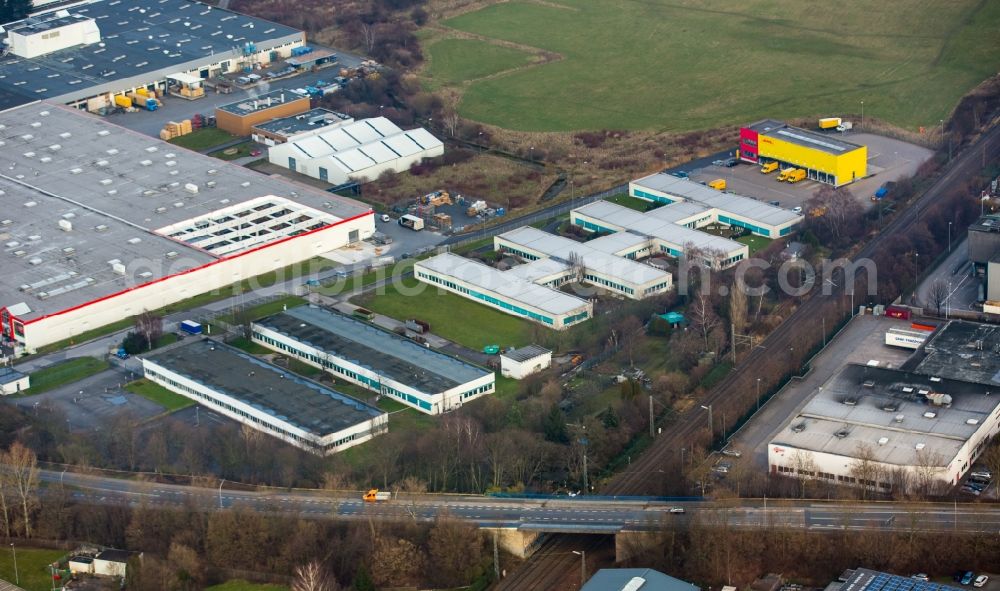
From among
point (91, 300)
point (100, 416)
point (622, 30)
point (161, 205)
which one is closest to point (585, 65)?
point (622, 30)

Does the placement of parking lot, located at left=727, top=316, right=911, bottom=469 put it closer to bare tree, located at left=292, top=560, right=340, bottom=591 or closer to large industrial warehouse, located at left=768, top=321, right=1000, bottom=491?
large industrial warehouse, located at left=768, top=321, right=1000, bottom=491

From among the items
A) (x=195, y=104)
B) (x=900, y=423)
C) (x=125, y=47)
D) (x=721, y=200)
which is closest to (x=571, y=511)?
(x=900, y=423)

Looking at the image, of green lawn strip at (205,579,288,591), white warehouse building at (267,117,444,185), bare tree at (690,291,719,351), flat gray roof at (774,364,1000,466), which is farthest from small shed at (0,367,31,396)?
flat gray roof at (774,364,1000,466)

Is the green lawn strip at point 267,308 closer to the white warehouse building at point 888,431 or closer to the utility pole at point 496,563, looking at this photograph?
the utility pole at point 496,563

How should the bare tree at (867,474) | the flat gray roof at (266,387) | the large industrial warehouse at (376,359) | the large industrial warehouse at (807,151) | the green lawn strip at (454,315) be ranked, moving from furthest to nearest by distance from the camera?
1. the large industrial warehouse at (807,151)
2. the green lawn strip at (454,315)
3. the large industrial warehouse at (376,359)
4. the flat gray roof at (266,387)
5. the bare tree at (867,474)

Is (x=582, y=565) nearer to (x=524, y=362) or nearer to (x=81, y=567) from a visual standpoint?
(x=524, y=362)

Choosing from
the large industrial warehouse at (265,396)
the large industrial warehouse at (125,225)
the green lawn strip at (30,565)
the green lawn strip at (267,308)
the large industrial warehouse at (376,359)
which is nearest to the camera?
the green lawn strip at (30,565)

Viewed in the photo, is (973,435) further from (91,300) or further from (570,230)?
(91,300)

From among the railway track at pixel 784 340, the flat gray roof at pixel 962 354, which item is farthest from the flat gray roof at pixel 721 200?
the flat gray roof at pixel 962 354
